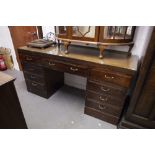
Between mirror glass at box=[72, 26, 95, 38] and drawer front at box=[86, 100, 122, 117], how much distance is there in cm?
85

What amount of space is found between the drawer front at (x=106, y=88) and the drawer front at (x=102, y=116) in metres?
0.35

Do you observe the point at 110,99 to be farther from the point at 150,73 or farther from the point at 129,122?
the point at 150,73

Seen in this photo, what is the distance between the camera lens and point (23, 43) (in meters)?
2.60

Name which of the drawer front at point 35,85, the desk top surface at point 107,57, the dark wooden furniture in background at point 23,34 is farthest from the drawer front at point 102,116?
the dark wooden furniture in background at point 23,34

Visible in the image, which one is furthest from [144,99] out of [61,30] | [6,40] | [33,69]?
[6,40]

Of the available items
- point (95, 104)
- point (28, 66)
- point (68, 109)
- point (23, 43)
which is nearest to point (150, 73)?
point (95, 104)

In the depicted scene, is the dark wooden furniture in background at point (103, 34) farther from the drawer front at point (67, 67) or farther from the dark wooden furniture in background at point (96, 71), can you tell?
the drawer front at point (67, 67)

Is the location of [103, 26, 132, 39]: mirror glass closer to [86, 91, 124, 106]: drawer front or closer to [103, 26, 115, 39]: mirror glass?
[103, 26, 115, 39]: mirror glass

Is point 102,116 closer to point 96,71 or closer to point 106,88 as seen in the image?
point 106,88

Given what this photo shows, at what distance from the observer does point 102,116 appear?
1620 millimetres

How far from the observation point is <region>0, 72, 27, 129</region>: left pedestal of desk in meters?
0.81

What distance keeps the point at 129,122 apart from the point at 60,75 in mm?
1382

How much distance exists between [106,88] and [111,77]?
16 centimetres

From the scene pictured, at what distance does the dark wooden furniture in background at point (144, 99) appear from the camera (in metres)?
1.07
